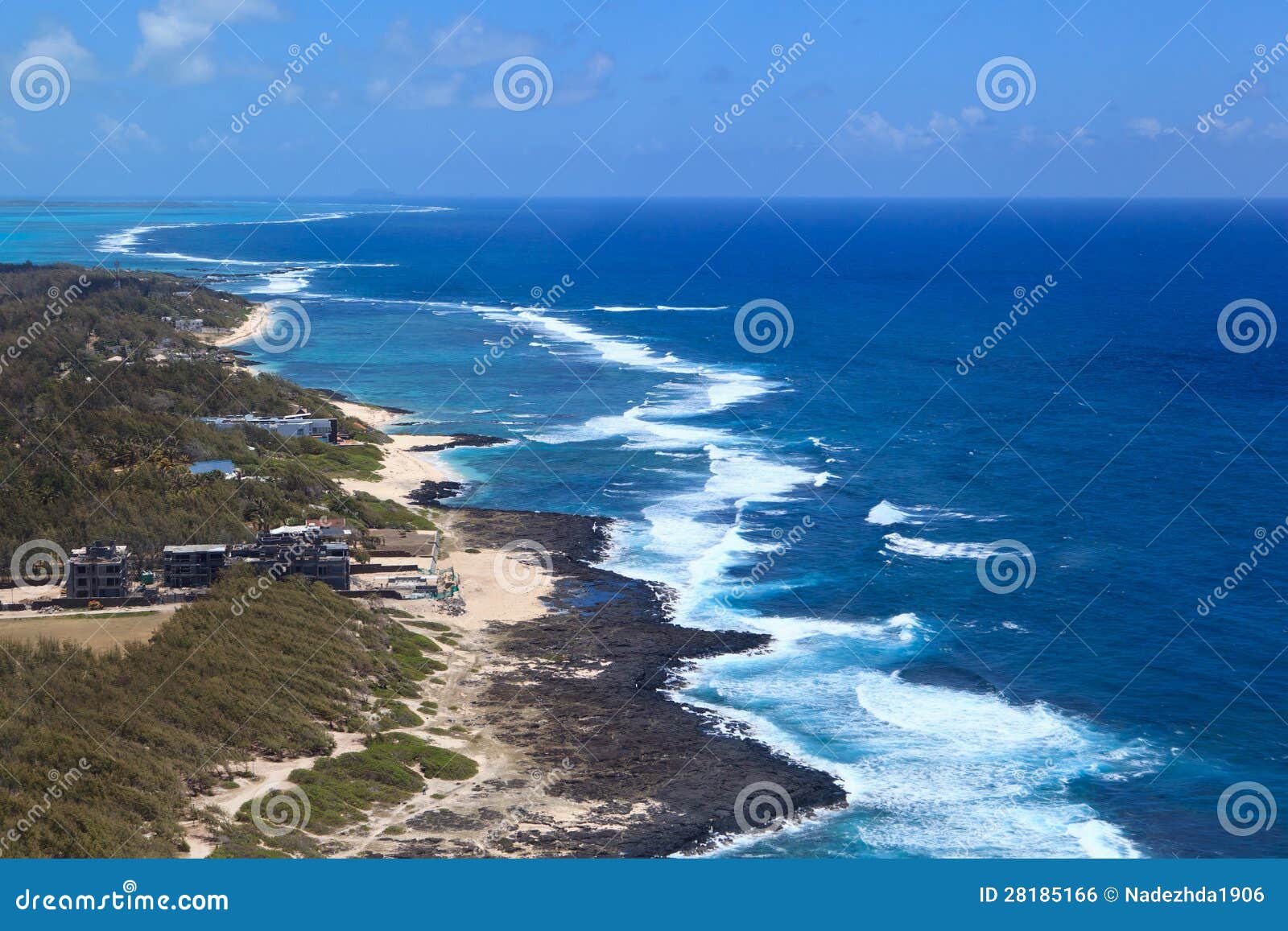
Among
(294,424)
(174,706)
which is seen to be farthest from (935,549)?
(294,424)

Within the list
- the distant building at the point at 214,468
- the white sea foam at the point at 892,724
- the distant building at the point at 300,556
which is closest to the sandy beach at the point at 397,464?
the distant building at the point at 214,468

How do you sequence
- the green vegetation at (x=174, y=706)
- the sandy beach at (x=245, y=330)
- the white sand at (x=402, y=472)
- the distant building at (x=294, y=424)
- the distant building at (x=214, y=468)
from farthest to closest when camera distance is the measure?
the sandy beach at (x=245, y=330)
the distant building at (x=294, y=424)
the white sand at (x=402, y=472)
the distant building at (x=214, y=468)
the green vegetation at (x=174, y=706)

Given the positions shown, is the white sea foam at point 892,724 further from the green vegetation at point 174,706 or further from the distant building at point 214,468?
the distant building at point 214,468

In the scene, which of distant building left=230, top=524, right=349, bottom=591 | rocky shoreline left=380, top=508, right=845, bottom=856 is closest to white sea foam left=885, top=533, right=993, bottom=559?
rocky shoreline left=380, top=508, right=845, bottom=856

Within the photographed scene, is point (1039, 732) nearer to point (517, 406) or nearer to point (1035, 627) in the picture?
point (1035, 627)

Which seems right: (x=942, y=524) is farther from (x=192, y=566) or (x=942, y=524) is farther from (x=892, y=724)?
(x=192, y=566)

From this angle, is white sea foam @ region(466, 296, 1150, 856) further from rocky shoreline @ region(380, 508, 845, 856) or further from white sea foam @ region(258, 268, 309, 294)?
white sea foam @ region(258, 268, 309, 294)
